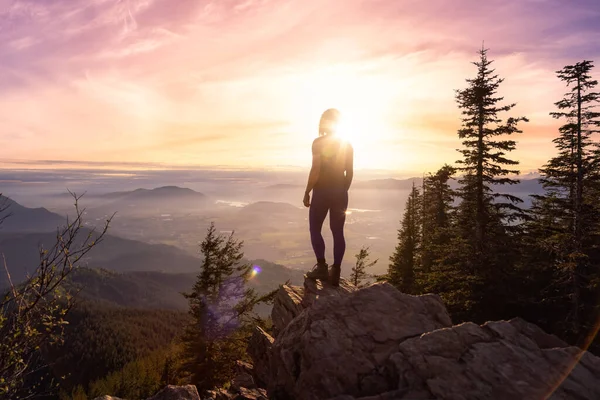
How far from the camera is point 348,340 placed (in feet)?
22.1

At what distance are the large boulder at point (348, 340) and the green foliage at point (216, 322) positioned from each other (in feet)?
53.3

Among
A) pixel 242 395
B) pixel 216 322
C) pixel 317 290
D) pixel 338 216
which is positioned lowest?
pixel 216 322

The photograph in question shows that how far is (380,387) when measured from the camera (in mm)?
6047

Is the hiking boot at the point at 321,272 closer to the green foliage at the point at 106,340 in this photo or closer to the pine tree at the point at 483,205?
the pine tree at the point at 483,205

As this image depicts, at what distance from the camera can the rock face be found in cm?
529

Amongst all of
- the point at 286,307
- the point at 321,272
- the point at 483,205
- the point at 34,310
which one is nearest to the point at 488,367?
the point at 321,272


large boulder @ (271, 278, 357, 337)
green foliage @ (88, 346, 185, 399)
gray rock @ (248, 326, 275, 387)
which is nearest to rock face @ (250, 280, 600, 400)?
large boulder @ (271, 278, 357, 337)

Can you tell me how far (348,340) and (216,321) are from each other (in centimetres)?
1887

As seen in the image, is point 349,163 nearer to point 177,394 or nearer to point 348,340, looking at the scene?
point 348,340

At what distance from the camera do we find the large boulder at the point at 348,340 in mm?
6273

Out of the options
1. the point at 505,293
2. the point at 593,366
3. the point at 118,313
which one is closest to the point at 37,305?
the point at 593,366

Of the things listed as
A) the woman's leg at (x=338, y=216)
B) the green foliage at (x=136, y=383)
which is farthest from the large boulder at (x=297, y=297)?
the green foliage at (x=136, y=383)

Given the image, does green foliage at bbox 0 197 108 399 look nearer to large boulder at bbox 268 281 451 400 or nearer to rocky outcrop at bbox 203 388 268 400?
rocky outcrop at bbox 203 388 268 400

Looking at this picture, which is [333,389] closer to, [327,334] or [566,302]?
[327,334]
